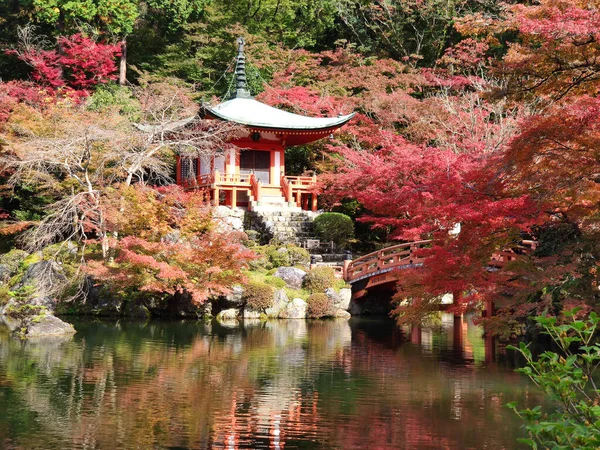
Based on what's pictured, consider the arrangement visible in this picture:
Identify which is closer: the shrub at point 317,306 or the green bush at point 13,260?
the shrub at point 317,306

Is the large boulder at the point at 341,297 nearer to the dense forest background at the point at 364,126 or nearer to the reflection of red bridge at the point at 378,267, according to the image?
the reflection of red bridge at the point at 378,267

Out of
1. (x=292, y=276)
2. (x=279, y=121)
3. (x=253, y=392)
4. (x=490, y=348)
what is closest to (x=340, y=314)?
(x=292, y=276)

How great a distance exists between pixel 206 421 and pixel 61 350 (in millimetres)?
6171

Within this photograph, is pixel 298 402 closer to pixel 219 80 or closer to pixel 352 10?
pixel 219 80

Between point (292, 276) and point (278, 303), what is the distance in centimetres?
96

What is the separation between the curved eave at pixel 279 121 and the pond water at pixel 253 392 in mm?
9643

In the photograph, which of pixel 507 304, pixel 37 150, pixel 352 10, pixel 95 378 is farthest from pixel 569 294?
pixel 352 10

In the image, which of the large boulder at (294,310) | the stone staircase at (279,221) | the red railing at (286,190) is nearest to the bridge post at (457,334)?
the large boulder at (294,310)

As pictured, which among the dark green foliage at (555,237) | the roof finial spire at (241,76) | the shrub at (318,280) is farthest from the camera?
the roof finial spire at (241,76)

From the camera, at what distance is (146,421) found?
9156 millimetres

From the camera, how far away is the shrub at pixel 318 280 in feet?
68.6

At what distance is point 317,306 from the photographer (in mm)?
20578

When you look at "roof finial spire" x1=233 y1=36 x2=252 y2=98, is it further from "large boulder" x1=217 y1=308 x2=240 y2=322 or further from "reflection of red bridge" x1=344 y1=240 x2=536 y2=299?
"large boulder" x1=217 y1=308 x2=240 y2=322

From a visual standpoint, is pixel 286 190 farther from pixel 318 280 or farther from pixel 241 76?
pixel 318 280
